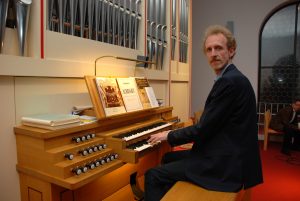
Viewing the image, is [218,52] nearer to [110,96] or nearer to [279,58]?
[110,96]

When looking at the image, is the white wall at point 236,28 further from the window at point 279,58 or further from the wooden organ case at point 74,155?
the wooden organ case at point 74,155

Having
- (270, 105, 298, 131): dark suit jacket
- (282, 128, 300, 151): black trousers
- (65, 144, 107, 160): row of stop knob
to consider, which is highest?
(65, 144, 107, 160): row of stop knob

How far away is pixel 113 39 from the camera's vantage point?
2.91 m

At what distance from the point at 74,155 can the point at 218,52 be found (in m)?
1.32

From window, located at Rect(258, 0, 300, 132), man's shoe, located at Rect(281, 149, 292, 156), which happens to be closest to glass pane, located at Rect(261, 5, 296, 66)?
window, located at Rect(258, 0, 300, 132)

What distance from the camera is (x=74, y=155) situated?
1.86 meters

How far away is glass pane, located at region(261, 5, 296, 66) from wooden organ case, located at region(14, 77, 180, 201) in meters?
5.87

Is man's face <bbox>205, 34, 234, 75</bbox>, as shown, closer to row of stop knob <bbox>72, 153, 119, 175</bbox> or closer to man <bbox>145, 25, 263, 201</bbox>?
man <bbox>145, 25, 263, 201</bbox>

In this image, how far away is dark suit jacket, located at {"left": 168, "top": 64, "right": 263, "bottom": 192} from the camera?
1.74 m

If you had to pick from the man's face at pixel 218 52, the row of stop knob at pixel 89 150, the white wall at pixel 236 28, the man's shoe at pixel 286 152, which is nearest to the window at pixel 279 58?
the white wall at pixel 236 28

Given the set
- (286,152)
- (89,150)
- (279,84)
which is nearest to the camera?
(89,150)

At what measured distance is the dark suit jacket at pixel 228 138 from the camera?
5.71 ft

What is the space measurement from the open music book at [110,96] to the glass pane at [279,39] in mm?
5882

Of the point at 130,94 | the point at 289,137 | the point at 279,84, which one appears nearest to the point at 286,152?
the point at 289,137
